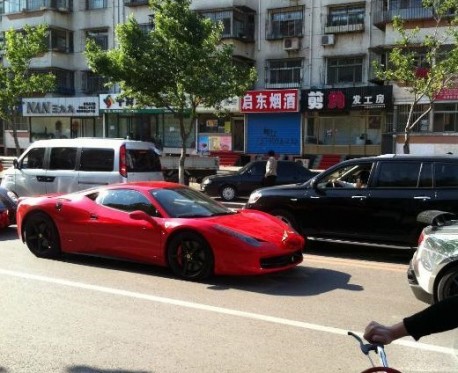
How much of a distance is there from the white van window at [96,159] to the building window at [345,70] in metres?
21.0

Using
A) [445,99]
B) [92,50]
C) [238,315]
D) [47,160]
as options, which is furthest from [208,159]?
[238,315]

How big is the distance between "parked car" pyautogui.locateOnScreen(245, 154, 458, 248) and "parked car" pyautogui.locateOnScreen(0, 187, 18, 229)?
5.19m

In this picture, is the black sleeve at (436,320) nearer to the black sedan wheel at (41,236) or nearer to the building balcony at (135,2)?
the black sedan wheel at (41,236)

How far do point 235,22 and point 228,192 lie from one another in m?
17.2

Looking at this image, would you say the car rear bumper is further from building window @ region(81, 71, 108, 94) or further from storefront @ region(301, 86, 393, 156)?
building window @ region(81, 71, 108, 94)

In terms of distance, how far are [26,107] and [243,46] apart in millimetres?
15772

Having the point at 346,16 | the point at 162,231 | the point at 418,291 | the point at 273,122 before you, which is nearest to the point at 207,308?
the point at 162,231

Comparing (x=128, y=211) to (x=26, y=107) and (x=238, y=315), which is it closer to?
(x=238, y=315)

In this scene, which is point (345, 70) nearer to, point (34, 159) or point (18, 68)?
point (18, 68)

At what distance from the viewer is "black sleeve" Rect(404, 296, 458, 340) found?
2.28 metres

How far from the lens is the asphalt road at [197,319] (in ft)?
14.5

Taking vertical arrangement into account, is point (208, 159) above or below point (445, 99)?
below

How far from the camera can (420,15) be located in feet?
87.7

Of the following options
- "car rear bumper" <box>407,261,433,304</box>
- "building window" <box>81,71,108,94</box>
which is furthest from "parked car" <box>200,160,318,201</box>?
"building window" <box>81,71,108,94</box>
